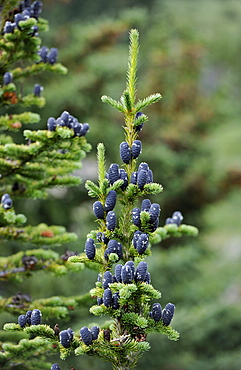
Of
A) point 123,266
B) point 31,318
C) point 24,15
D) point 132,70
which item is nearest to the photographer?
point 123,266

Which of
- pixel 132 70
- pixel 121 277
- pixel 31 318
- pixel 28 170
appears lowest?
pixel 31 318

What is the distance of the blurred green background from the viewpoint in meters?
9.14

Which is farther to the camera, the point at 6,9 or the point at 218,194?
the point at 218,194

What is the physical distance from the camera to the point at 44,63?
380 cm

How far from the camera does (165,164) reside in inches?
403

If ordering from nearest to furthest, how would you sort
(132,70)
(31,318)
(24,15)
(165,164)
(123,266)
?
(123,266)
(31,318)
(132,70)
(24,15)
(165,164)

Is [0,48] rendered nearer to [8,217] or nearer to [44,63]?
[44,63]

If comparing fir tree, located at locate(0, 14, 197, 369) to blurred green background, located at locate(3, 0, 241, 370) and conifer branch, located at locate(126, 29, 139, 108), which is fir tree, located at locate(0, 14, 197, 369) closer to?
conifer branch, located at locate(126, 29, 139, 108)

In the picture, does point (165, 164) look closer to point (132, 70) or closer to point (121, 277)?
point (132, 70)

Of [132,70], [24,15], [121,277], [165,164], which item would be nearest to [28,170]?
[24,15]

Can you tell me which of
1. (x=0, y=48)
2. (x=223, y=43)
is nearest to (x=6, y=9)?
(x=0, y=48)

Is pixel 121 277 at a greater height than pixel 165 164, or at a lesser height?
lesser

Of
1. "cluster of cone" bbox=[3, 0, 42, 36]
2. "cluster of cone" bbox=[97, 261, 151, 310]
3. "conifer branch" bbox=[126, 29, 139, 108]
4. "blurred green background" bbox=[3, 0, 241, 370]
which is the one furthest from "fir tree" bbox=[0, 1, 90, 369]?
"blurred green background" bbox=[3, 0, 241, 370]

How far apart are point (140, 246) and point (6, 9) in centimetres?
238
